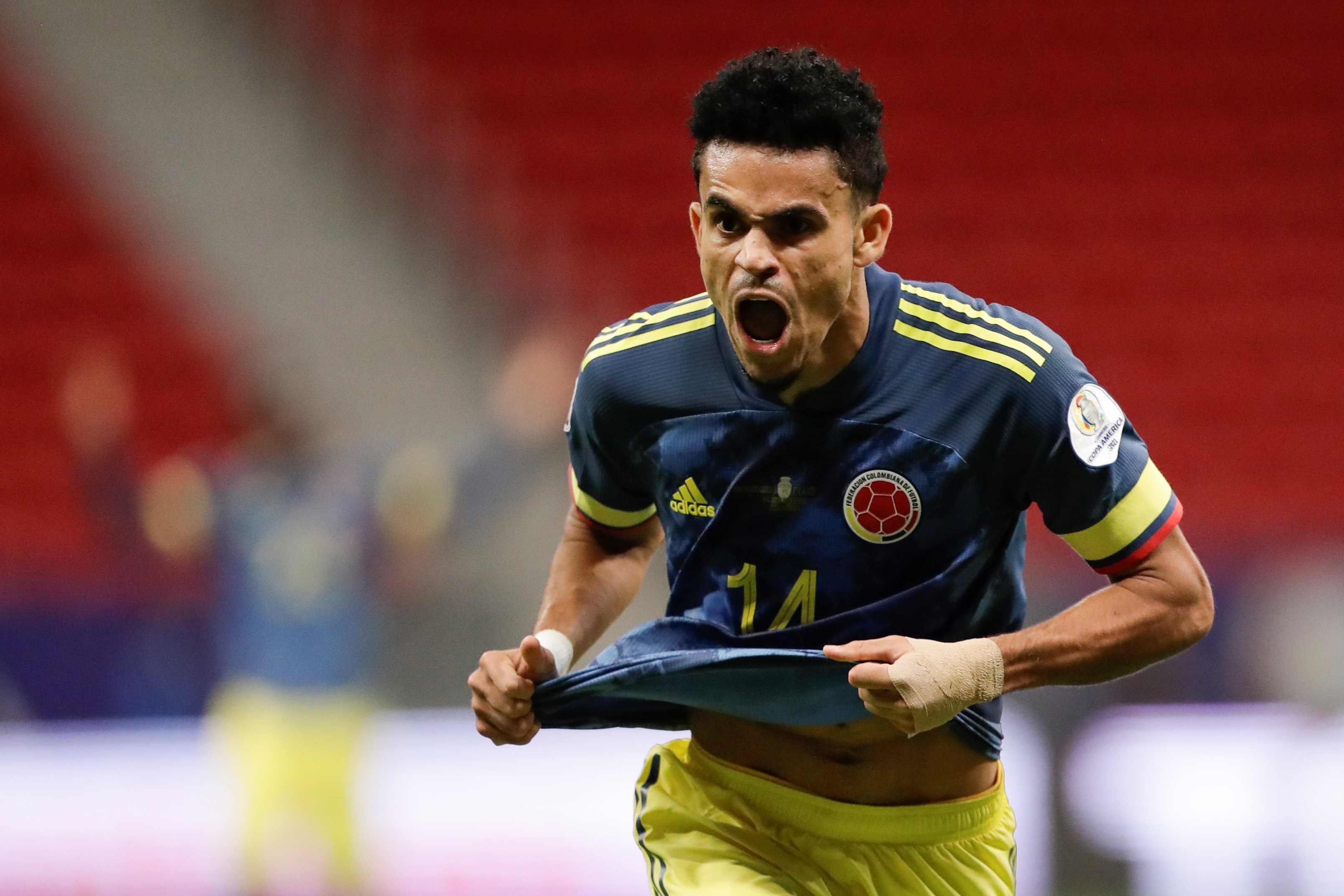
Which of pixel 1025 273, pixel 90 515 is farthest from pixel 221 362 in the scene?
pixel 1025 273

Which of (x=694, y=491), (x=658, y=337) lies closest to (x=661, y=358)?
(x=658, y=337)

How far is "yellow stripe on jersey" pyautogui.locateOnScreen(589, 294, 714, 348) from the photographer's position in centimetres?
244

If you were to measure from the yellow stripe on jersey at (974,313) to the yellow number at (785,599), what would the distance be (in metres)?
0.45

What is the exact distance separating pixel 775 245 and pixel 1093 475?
1.80ft

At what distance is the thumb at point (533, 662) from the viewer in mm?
2303

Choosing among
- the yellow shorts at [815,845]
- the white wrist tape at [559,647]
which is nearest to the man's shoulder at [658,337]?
the white wrist tape at [559,647]

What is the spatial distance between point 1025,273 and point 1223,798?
2.84 metres

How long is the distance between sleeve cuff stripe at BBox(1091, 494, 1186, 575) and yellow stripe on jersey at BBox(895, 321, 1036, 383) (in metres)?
0.28

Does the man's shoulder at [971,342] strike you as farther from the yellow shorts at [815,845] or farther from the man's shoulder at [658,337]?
the yellow shorts at [815,845]

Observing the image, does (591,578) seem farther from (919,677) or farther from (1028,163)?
(1028,163)

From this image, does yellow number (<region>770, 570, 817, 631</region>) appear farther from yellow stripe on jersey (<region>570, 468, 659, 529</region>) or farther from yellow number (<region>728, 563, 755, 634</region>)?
yellow stripe on jersey (<region>570, 468, 659, 529</region>)

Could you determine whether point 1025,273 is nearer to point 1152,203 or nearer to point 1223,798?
point 1152,203

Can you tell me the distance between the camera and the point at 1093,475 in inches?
85.5

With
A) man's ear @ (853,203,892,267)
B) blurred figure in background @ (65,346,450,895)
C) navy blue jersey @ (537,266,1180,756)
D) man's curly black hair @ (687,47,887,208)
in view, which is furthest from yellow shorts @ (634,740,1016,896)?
blurred figure in background @ (65,346,450,895)
